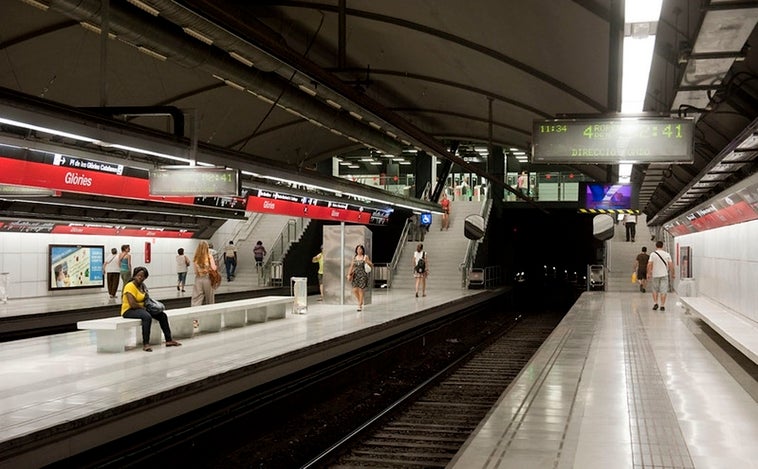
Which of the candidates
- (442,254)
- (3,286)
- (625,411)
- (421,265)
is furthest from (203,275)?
(442,254)

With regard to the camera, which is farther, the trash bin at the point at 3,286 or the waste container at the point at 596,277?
the waste container at the point at 596,277

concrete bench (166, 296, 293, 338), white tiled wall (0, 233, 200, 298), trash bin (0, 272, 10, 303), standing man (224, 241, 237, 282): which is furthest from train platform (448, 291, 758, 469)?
standing man (224, 241, 237, 282)

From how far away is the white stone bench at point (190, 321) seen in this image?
10039mm

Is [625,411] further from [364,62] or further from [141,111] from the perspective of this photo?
[364,62]

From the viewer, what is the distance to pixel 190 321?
12148 mm

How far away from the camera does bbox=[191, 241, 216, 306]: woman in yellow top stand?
13.1 metres

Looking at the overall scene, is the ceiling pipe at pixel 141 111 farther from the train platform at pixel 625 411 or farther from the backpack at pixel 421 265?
the backpack at pixel 421 265

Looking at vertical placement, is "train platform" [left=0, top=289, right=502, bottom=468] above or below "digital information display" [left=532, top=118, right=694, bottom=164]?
below

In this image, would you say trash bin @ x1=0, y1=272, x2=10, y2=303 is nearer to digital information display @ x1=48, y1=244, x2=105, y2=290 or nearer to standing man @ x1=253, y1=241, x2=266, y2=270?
digital information display @ x1=48, y1=244, x2=105, y2=290

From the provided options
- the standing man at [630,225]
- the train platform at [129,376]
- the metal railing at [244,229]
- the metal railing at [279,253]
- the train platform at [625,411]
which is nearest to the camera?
the train platform at [625,411]

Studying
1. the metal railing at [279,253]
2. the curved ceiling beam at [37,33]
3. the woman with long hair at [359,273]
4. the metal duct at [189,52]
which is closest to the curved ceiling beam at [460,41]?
the metal duct at [189,52]

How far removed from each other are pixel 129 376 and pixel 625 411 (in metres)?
5.21

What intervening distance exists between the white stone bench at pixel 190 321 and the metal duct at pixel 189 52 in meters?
Answer: 3.58

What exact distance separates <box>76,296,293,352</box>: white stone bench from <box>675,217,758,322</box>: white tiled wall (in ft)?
27.4
